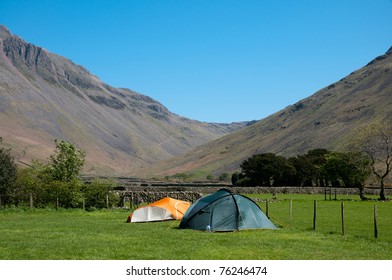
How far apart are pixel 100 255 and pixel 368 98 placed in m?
187

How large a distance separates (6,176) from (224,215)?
3089cm

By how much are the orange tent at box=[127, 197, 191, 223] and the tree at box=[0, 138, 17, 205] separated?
2110cm

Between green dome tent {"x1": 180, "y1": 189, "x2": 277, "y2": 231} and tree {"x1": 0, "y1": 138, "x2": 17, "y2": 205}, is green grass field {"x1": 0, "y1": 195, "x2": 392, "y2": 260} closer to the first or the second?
green dome tent {"x1": 180, "y1": 189, "x2": 277, "y2": 231}

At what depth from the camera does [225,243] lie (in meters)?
19.2

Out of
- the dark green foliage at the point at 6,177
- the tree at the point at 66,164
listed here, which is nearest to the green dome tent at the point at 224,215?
the dark green foliage at the point at 6,177

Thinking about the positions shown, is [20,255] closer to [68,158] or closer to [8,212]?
[8,212]

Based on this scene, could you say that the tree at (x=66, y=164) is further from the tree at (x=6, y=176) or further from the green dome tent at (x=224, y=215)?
the green dome tent at (x=224, y=215)

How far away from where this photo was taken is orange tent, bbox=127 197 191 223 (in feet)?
105

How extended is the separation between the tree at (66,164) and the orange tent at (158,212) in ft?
72.1

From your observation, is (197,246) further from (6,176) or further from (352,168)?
(352,168)

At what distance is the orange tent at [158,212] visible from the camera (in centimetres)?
3189

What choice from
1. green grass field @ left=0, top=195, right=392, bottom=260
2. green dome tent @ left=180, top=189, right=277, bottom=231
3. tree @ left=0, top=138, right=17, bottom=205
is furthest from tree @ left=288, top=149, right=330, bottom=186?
green dome tent @ left=180, top=189, right=277, bottom=231

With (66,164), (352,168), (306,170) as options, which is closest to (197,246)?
(66,164)

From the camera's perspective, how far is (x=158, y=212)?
32.6m
